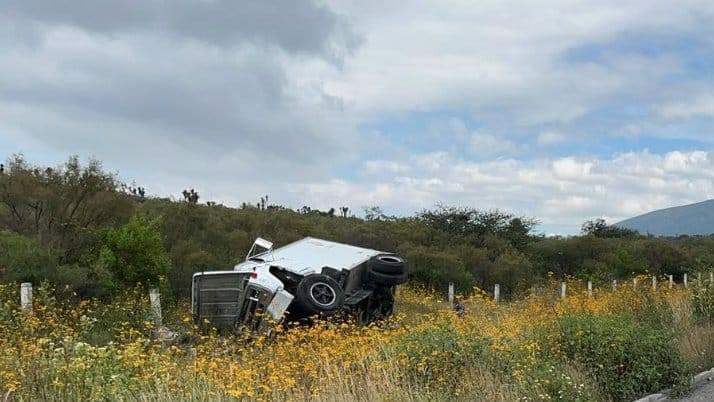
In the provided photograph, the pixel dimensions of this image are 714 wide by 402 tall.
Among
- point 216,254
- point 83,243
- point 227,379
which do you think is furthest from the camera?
point 216,254

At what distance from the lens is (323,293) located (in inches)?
538

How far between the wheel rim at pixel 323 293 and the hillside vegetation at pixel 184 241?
383 centimetres

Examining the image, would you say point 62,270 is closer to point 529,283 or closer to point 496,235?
Answer: point 529,283

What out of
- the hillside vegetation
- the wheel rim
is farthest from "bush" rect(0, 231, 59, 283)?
the wheel rim

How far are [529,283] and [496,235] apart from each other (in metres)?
9.78

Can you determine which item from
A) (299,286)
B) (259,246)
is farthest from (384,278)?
(259,246)

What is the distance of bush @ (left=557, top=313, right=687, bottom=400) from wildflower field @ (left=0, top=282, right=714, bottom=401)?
2 cm

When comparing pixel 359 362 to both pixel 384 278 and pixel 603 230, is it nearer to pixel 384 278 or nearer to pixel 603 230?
pixel 384 278

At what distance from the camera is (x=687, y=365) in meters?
11.1

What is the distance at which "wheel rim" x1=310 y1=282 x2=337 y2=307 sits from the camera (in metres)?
13.6

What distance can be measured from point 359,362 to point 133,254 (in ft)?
30.6

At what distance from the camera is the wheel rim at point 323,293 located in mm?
13570

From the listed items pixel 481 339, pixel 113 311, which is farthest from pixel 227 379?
pixel 113 311

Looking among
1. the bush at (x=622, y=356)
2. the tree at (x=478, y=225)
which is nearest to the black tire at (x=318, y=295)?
the bush at (x=622, y=356)
